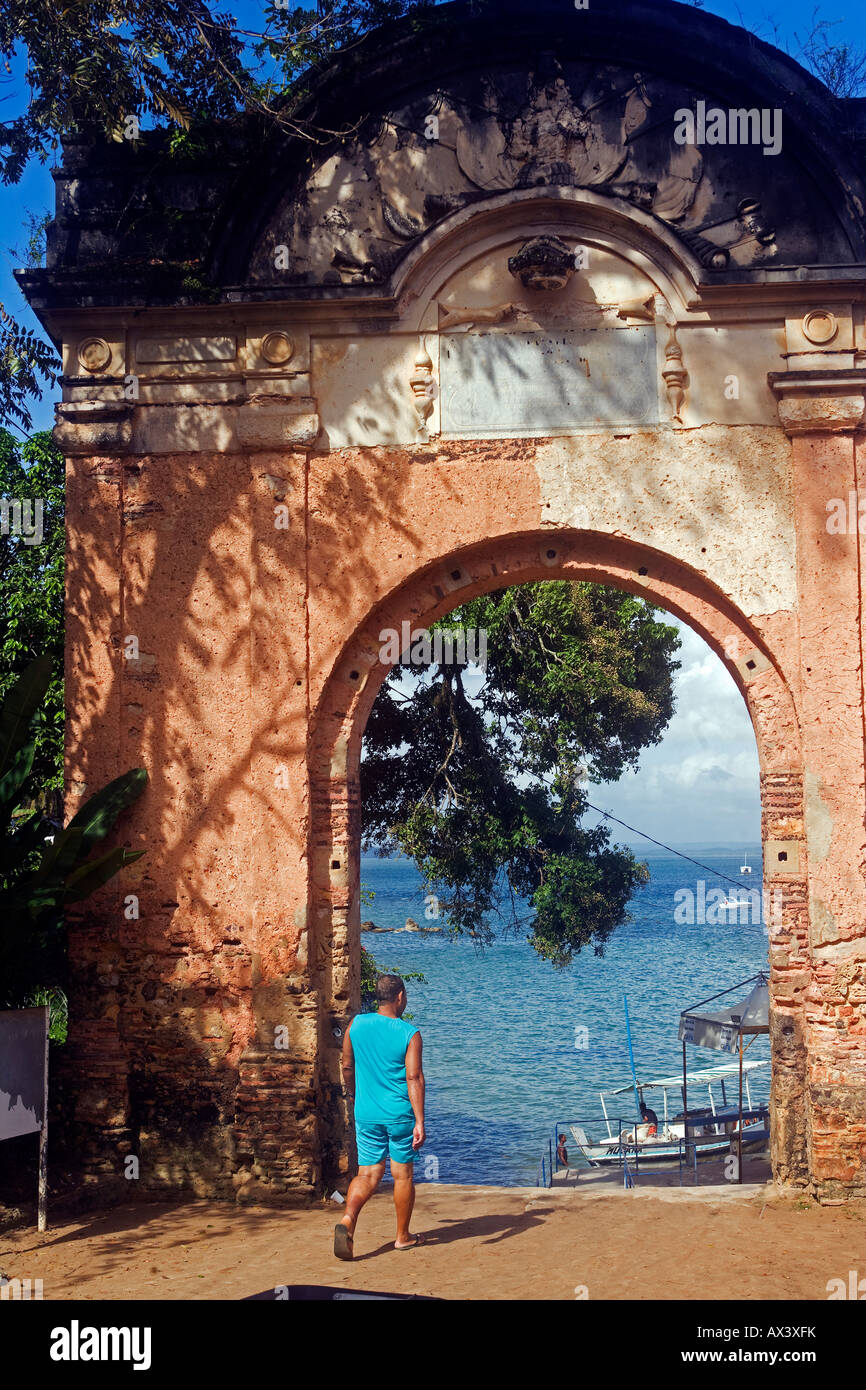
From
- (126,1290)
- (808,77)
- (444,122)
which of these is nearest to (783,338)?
(808,77)

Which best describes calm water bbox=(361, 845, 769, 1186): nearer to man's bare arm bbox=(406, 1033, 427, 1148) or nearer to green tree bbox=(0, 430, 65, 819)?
green tree bbox=(0, 430, 65, 819)

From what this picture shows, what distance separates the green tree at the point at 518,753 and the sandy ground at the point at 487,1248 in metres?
5.94

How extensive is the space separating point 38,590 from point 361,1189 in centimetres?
612

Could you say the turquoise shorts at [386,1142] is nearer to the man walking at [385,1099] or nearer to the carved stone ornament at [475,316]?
the man walking at [385,1099]

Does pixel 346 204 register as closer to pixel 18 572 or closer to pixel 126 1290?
pixel 18 572

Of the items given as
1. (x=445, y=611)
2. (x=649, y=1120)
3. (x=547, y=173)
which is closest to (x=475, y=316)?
(x=547, y=173)

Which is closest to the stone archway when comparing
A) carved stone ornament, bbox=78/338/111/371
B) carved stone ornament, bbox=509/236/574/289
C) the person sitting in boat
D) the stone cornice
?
the stone cornice

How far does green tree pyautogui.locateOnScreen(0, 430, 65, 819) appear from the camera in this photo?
32.9ft

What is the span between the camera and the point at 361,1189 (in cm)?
601

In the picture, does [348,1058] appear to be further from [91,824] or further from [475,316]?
[475,316]

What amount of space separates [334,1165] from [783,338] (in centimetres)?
584

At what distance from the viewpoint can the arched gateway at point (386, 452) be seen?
296 inches

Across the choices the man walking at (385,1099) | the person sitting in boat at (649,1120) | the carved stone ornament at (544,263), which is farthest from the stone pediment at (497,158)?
the person sitting in boat at (649,1120)

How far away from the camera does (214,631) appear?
25.9ft
